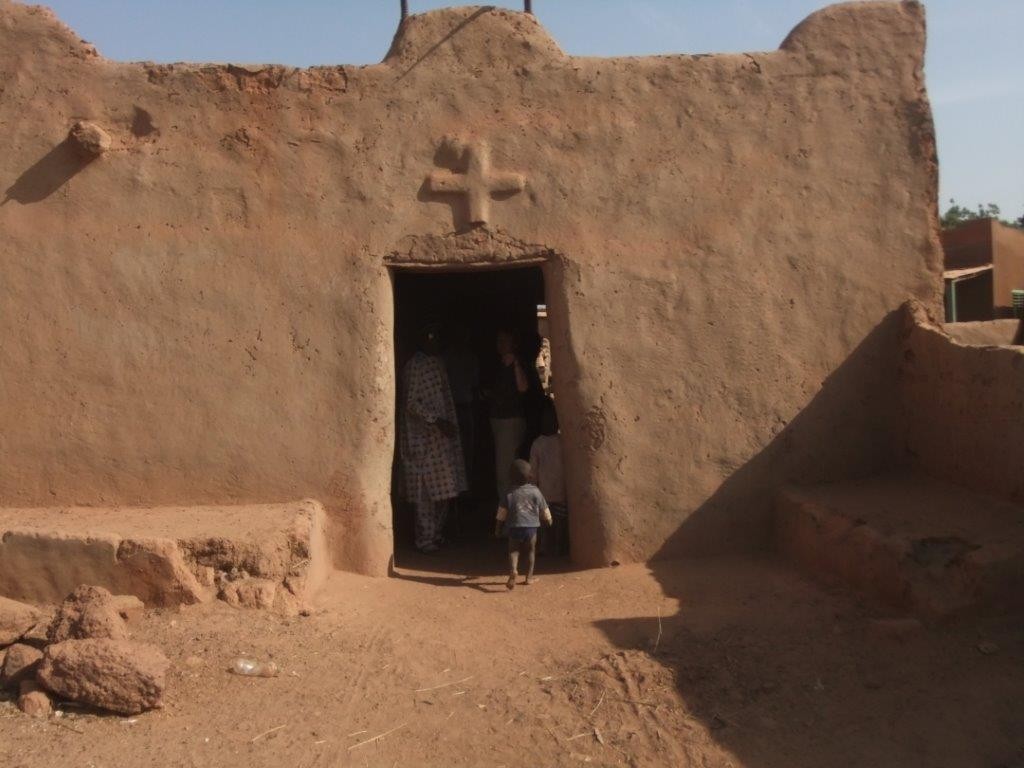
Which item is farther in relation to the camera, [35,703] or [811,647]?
[811,647]

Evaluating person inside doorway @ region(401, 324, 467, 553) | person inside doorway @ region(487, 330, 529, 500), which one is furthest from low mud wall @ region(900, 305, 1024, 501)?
person inside doorway @ region(401, 324, 467, 553)

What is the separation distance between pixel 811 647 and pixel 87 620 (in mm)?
3042

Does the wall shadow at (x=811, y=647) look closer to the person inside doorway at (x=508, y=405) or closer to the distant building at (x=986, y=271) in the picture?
the person inside doorway at (x=508, y=405)

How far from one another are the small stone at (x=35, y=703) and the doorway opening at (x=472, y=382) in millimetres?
2565

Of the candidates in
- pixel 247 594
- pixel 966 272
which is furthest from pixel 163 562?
pixel 966 272

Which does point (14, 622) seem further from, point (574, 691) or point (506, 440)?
point (506, 440)

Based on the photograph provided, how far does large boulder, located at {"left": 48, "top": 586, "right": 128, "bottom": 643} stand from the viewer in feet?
13.4

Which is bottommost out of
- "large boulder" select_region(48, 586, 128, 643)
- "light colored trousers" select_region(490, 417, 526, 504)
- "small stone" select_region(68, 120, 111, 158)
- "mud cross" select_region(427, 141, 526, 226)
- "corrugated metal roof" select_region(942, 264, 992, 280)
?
"large boulder" select_region(48, 586, 128, 643)

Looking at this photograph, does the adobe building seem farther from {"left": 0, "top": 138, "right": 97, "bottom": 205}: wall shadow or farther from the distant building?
the distant building

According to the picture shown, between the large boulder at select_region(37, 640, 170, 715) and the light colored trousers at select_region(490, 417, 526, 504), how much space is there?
10.4 ft

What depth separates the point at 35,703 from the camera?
12.6ft

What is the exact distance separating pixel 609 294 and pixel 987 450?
206 cm

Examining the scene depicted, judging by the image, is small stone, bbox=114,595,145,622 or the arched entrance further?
the arched entrance

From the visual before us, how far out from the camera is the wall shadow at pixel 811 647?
3.69 metres
